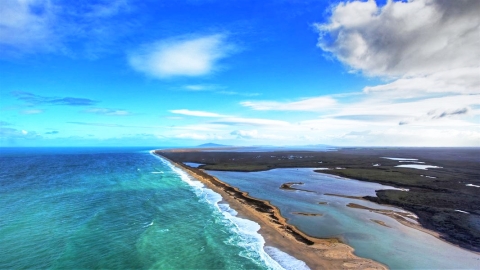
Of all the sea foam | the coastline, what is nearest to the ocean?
the sea foam

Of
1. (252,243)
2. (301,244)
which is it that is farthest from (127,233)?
(301,244)

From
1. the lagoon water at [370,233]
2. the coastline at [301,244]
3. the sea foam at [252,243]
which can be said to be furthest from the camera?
the lagoon water at [370,233]

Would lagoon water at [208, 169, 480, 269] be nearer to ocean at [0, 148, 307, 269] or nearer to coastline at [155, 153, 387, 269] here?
coastline at [155, 153, 387, 269]

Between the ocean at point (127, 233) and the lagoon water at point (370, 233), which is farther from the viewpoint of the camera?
the lagoon water at point (370, 233)

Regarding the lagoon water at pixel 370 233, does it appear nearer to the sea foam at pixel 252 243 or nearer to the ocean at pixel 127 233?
the sea foam at pixel 252 243

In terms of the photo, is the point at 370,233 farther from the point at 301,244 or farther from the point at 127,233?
the point at 127,233

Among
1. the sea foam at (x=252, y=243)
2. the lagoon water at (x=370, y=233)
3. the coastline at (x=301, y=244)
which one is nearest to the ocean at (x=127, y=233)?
the sea foam at (x=252, y=243)

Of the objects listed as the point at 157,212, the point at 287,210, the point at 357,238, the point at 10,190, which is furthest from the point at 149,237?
the point at 10,190

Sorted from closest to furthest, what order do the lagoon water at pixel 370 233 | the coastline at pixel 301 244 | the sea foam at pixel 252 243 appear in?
the coastline at pixel 301 244 → the sea foam at pixel 252 243 → the lagoon water at pixel 370 233

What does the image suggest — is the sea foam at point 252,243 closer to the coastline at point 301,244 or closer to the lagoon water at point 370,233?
the coastline at point 301,244

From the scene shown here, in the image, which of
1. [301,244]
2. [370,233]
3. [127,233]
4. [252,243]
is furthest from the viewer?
[370,233]

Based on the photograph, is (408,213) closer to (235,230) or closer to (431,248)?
(431,248)
